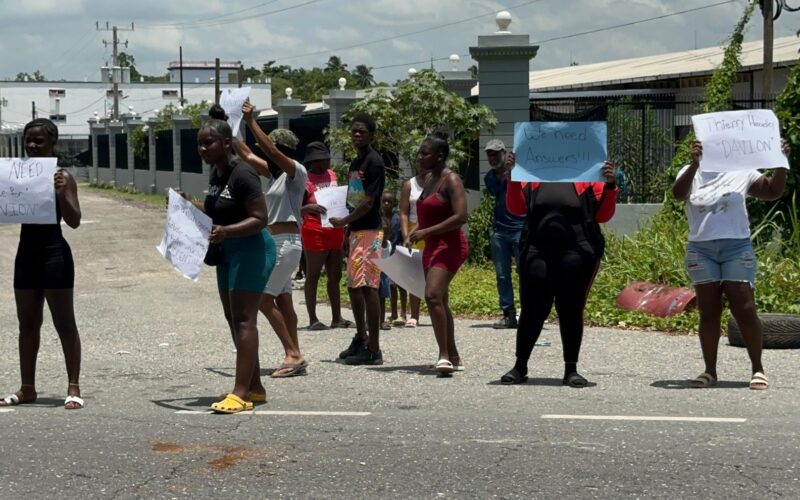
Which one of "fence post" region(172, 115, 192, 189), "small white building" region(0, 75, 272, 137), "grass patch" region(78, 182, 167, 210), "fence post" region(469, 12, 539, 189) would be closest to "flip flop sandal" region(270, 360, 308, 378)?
"fence post" region(469, 12, 539, 189)

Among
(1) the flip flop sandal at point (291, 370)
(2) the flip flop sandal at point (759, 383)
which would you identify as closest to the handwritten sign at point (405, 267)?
(1) the flip flop sandal at point (291, 370)

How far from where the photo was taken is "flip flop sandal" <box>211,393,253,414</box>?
796 cm

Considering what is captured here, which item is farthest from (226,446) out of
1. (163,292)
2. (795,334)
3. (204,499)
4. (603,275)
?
(163,292)

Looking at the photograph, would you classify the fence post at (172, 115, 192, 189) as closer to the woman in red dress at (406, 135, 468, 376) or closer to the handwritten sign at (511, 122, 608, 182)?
the woman in red dress at (406, 135, 468, 376)

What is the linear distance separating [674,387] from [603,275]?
17.2 ft

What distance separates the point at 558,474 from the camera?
6.35m

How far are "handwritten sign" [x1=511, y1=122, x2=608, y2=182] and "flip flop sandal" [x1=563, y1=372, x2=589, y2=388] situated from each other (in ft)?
4.44

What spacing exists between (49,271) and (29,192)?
51cm

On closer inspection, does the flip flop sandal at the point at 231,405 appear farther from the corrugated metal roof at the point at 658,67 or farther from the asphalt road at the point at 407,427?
the corrugated metal roof at the point at 658,67

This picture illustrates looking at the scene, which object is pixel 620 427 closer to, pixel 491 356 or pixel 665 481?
pixel 665 481

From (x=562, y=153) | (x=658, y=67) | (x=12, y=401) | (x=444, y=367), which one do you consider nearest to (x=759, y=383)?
(x=562, y=153)

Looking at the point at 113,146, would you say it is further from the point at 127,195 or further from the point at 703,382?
the point at 703,382

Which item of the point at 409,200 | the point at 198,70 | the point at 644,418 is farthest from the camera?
the point at 198,70

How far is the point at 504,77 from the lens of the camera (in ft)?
58.1
